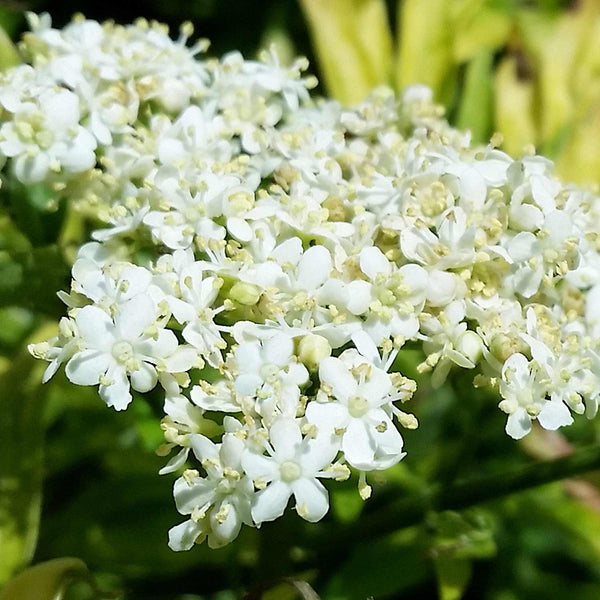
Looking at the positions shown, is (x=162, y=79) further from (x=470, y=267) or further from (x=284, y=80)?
(x=470, y=267)

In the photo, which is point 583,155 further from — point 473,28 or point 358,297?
point 358,297

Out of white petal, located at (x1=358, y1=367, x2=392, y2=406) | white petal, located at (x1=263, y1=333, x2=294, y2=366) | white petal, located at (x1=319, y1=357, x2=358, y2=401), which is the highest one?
white petal, located at (x1=263, y1=333, x2=294, y2=366)

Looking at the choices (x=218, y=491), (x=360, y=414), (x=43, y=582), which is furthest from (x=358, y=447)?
(x=43, y=582)

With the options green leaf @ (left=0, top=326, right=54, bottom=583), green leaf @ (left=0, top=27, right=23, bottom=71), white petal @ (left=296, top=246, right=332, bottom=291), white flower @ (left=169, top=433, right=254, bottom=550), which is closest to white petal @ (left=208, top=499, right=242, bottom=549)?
white flower @ (left=169, top=433, right=254, bottom=550)

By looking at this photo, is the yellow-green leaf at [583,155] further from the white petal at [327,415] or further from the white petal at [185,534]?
the white petal at [185,534]

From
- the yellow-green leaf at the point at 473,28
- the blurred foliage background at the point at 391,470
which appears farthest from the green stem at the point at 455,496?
the yellow-green leaf at the point at 473,28

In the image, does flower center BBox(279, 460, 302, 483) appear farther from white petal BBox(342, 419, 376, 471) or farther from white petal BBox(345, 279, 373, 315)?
white petal BBox(345, 279, 373, 315)

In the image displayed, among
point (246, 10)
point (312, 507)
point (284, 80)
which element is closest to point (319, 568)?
point (312, 507)
